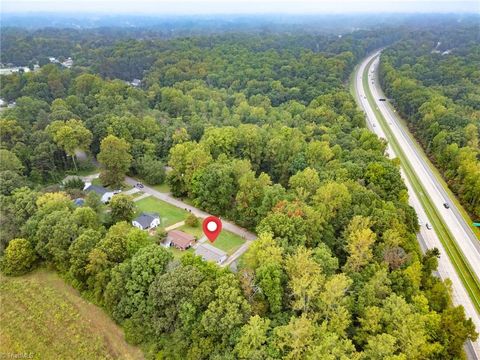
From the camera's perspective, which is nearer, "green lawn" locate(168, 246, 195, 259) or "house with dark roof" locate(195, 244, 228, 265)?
"house with dark roof" locate(195, 244, 228, 265)

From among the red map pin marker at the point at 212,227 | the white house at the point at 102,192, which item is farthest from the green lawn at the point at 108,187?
the red map pin marker at the point at 212,227

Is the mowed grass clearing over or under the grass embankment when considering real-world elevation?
under

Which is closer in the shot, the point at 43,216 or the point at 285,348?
the point at 285,348

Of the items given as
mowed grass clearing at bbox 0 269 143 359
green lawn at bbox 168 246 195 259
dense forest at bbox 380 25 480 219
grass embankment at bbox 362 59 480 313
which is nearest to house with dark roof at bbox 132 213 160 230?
green lawn at bbox 168 246 195 259

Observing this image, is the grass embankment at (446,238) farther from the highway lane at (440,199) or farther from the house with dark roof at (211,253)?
the house with dark roof at (211,253)

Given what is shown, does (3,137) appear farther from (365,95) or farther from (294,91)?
(365,95)

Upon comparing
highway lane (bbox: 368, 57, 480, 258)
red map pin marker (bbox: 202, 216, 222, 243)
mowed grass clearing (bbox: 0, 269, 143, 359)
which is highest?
highway lane (bbox: 368, 57, 480, 258)

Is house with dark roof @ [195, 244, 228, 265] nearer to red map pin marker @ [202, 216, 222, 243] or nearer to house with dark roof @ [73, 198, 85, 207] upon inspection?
red map pin marker @ [202, 216, 222, 243]

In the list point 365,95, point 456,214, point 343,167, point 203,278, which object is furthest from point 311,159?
point 365,95
